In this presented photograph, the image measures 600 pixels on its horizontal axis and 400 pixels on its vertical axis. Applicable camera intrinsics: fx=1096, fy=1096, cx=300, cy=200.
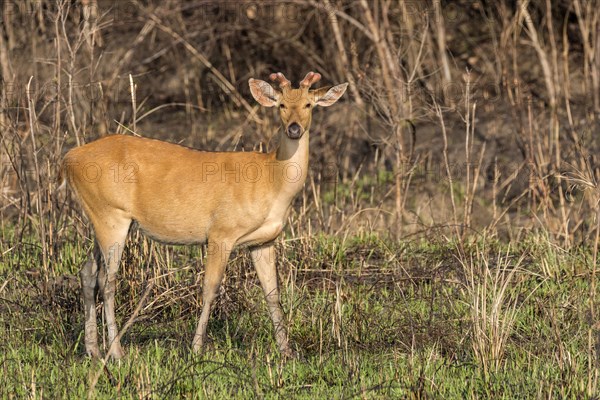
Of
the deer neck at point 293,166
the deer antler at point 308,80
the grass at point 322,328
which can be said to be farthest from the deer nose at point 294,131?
the grass at point 322,328

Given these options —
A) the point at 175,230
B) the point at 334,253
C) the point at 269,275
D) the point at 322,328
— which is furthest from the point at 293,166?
the point at 334,253

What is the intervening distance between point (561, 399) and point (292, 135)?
2.24 m

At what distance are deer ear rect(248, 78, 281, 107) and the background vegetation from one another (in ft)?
3.11

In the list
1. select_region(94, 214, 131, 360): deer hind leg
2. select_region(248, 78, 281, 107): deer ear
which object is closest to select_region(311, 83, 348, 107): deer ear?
select_region(248, 78, 281, 107): deer ear

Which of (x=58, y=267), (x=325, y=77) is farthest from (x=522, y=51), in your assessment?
(x=58, y=267)

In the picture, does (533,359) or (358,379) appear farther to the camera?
(533,359)

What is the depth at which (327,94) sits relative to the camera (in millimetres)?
7293

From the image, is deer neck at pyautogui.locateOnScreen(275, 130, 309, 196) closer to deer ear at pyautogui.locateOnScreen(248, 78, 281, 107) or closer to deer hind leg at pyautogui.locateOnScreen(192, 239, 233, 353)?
deer ear at pyautogui.locateOnScreen(248, 78, 281, 107)

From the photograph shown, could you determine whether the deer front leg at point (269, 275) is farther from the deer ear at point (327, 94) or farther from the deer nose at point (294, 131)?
the deer ear at point (327, 94)

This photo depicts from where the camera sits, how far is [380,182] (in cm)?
A: 1218

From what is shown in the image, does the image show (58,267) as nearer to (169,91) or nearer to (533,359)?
(533,359)

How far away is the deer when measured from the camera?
7004 mm

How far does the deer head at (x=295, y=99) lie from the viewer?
6820 mm

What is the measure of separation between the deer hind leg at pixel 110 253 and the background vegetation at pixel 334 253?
0.18 m
